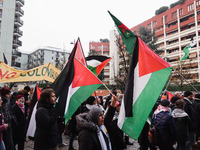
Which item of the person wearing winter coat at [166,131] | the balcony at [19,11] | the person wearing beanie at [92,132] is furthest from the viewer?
the balcony at [19,11]

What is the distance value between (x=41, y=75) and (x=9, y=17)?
34195 millimetres

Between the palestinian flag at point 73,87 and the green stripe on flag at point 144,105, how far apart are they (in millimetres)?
929

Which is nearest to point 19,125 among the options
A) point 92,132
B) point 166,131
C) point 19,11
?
point 92,132

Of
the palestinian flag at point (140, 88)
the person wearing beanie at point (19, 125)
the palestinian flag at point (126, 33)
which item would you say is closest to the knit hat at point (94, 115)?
the palestinian flag at point (140, 88)

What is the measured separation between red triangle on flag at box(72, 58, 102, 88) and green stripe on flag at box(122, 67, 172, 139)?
997mm

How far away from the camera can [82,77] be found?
12.5ft

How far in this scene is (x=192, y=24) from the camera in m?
41.4

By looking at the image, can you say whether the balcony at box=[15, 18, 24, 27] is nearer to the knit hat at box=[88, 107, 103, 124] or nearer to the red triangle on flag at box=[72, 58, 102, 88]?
the red triangle on flag at box=[72, 58, 102, 88]

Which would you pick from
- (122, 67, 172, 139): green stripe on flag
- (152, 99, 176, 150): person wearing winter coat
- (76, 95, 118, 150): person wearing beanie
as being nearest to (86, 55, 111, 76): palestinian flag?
(152, 99, 176, 150): person wearing winter coat

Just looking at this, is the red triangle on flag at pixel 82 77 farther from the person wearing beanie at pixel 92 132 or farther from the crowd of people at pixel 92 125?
the person wearing beanie at pixel 92 132

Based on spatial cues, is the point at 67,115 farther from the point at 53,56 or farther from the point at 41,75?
the point at 53,56

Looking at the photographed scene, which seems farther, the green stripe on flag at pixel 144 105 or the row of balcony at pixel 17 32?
the row of balcony at pixel 17 32

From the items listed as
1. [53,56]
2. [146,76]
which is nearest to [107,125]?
[146,76]

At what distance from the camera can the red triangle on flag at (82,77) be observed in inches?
143
